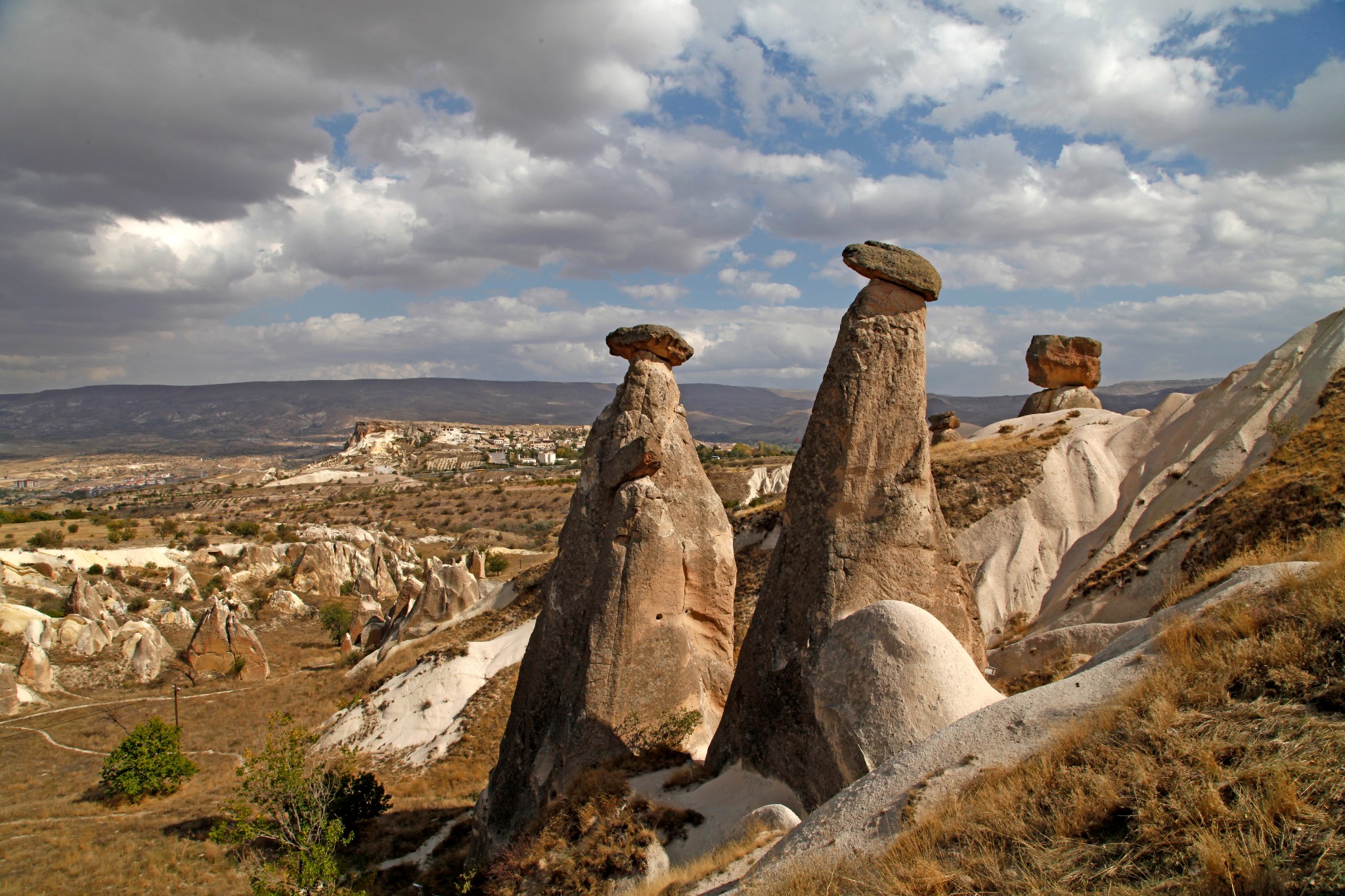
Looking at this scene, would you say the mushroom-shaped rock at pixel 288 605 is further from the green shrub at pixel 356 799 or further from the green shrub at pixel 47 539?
the green shrub at pixel 356 799

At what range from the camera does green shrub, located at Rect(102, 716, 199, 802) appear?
743 inches

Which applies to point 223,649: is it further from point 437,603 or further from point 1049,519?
point 1049,519

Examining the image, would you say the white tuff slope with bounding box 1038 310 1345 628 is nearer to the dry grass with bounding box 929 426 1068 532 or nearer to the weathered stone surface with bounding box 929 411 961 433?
the dry grass with bounding box 929 426 1068 532

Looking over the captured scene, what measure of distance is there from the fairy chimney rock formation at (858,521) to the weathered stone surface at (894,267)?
0.05 ft

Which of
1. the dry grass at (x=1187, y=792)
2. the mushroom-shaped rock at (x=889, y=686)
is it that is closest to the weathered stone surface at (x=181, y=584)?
the mushroom-shaped rock at (x=889, y=686)

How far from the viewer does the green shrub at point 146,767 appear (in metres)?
18.9

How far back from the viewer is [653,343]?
35.0 ft

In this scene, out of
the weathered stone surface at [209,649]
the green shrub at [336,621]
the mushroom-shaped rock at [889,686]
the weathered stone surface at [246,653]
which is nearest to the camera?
the mushroom-shaped rock at [889,686]

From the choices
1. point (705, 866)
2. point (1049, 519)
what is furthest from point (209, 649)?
point (1049, 519)

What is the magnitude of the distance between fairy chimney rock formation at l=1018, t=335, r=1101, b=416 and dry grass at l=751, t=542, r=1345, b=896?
27104 mm

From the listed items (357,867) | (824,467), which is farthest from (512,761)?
(824,467)

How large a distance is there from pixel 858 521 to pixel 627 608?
10.3 feet

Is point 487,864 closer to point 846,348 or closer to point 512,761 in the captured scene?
point 512,761

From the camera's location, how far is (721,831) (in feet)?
23.6
